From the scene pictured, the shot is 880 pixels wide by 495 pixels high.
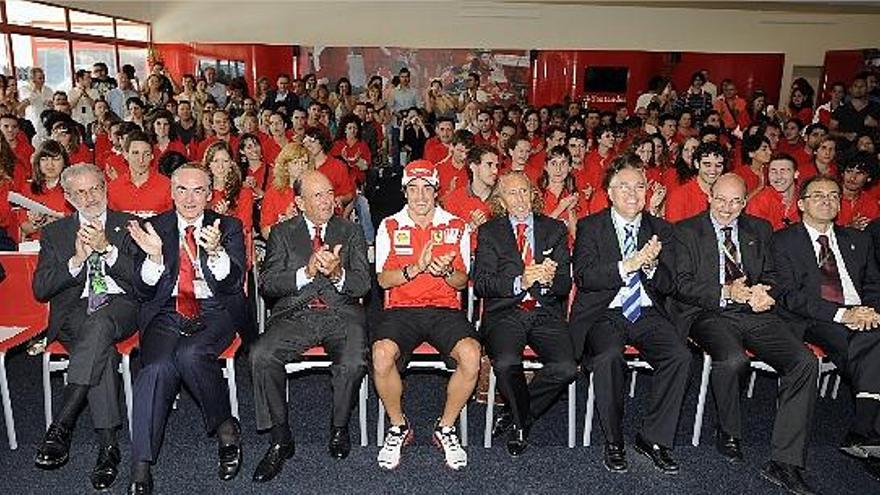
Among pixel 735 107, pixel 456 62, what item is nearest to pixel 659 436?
pixel 735 107

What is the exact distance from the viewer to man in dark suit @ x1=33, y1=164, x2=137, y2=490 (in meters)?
3.12

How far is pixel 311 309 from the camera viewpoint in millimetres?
3480

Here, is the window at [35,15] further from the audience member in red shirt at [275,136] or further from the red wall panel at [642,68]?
the red wall panel at [642,68]

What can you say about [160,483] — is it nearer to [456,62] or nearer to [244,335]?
[244,335]

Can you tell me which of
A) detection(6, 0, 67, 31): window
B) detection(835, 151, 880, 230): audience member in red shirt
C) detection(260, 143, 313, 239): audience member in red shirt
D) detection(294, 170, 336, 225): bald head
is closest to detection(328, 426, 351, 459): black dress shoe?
detection(294, 170, 336, 225): bald head

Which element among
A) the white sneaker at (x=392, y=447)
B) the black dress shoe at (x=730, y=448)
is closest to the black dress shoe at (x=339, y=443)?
the white sneaker at (x=392, y=447)

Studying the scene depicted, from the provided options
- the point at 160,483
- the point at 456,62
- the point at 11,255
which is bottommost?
the point at 160,483

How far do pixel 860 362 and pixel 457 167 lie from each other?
3170 millimetres

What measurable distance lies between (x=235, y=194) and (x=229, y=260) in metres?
1.18

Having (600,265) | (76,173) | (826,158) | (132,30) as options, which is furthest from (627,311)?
(132,30)

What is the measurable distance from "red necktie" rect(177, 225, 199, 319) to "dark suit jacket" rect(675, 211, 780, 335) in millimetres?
2343

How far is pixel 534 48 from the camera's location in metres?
12.7

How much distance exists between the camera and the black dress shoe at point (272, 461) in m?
3.17

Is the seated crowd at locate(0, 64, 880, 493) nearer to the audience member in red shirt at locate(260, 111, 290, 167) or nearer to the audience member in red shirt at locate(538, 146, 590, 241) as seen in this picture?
the audience member in red shirt at locate(538, 146, 590, 241)
